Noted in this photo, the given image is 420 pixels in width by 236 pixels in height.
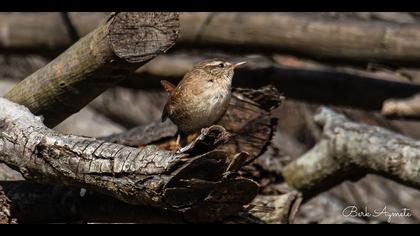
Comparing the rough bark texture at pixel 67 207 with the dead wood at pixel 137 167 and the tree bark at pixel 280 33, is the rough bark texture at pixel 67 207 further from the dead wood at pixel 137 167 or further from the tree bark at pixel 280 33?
the tree bark at pixel 280 33

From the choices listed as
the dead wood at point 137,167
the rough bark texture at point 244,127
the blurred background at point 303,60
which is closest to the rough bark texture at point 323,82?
the blurred background at point 303,60

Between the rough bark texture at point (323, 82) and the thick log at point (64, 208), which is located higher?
the thick log at point (64, 208)

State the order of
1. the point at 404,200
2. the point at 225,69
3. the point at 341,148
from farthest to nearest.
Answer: the point at 404,200
the point at 341,148
the point at 225,69

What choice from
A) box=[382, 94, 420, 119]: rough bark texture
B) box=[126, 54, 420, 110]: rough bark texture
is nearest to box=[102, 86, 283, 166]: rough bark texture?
box=[126, 54, 420, 110]: rough bark texture

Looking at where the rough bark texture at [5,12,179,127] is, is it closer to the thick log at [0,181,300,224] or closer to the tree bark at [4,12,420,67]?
the thick log at [0,181,300,224]

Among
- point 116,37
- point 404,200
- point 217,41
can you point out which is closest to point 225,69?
point 116,37

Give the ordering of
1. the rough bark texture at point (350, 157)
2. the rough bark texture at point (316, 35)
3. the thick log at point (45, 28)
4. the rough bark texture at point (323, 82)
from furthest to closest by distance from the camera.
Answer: the thick log at point (45, 28) → the rough bark texture at point (323, 82) → the rough bark texture at point (316, 35) → the rough bark texture at point (350, 157)
